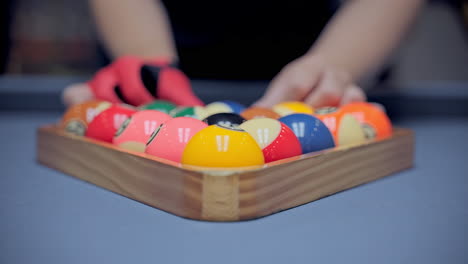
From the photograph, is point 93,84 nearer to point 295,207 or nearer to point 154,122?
point 154,122

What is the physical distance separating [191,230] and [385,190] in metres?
0.56

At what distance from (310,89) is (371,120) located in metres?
0.34

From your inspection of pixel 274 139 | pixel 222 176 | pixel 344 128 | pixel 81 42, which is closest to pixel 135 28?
pixel 344 128

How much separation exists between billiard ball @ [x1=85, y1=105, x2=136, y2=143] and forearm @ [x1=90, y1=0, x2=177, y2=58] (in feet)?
2.82

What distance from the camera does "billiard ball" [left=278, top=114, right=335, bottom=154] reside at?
1.29 m

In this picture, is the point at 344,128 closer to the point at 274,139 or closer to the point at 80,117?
the point at 274,139

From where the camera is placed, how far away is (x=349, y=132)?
56.1 inches

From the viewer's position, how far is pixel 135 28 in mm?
2391

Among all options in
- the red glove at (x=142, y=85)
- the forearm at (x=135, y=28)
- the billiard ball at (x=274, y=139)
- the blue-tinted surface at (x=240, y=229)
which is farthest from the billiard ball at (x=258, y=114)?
the forearm at (x=135, y=28)

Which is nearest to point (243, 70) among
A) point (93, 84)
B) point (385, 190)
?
point (93, 84)

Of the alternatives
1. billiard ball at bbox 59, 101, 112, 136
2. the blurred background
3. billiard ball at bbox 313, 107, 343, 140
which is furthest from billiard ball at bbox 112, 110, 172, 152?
the blurred background

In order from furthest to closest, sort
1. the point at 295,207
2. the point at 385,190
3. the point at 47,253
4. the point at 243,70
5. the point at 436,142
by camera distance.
→ the point at 243,70 → the point at 436,142 → the point at 385,190 → the point at 295,207 → the point at 47,253

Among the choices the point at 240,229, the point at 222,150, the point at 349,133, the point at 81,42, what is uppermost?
the point at 81,42

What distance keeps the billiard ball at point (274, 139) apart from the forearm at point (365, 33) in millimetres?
936
